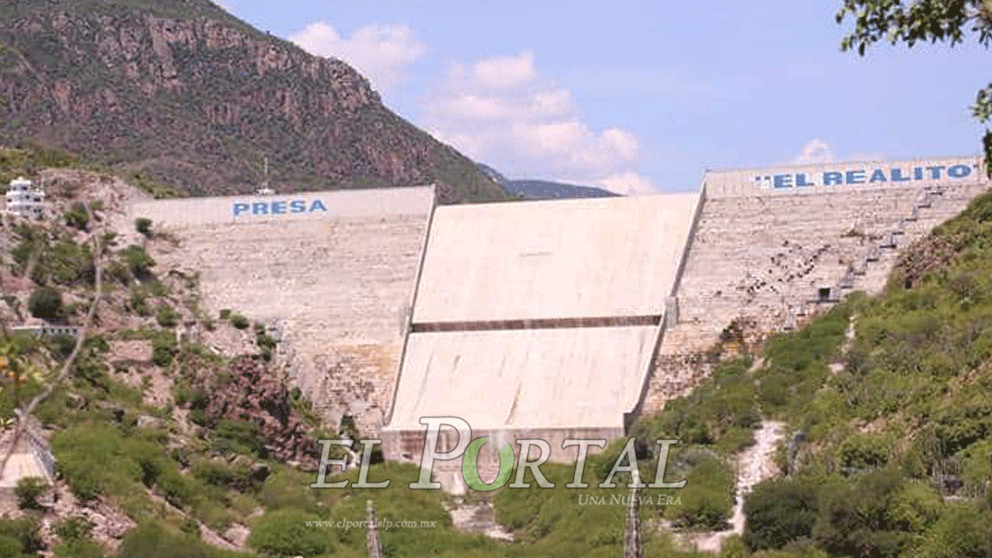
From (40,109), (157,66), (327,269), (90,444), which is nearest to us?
(90,444)

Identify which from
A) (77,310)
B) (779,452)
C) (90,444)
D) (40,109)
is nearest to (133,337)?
(77,310)

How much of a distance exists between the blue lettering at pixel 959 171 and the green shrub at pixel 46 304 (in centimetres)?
3208

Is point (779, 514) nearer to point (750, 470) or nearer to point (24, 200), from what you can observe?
point (750, 470)

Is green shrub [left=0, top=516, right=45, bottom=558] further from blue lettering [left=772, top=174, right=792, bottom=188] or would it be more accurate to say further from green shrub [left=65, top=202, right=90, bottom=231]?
blue lettering [left=772, top=174, right=792, bottom=188]

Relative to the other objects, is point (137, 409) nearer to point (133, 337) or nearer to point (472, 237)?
point (133, 337)

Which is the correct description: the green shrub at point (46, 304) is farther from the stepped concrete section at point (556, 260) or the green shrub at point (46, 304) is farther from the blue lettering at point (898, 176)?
the blue lettering at point (898, 176)

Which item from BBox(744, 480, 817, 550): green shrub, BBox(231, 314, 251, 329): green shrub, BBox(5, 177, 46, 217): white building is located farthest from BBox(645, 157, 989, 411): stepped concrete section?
BBox(5, 177, 46, 217): white building

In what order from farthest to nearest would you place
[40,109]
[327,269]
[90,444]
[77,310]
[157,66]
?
[157,66], [40,109], [327,269], [77,310], [90,444]

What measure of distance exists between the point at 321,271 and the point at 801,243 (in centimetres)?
1900

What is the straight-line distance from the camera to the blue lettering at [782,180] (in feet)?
248

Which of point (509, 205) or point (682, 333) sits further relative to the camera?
point (509, 205)

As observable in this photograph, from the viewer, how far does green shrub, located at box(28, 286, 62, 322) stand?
73.1 metres

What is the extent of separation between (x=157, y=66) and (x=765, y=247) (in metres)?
78.3

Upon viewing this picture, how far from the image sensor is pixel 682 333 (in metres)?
73.7
